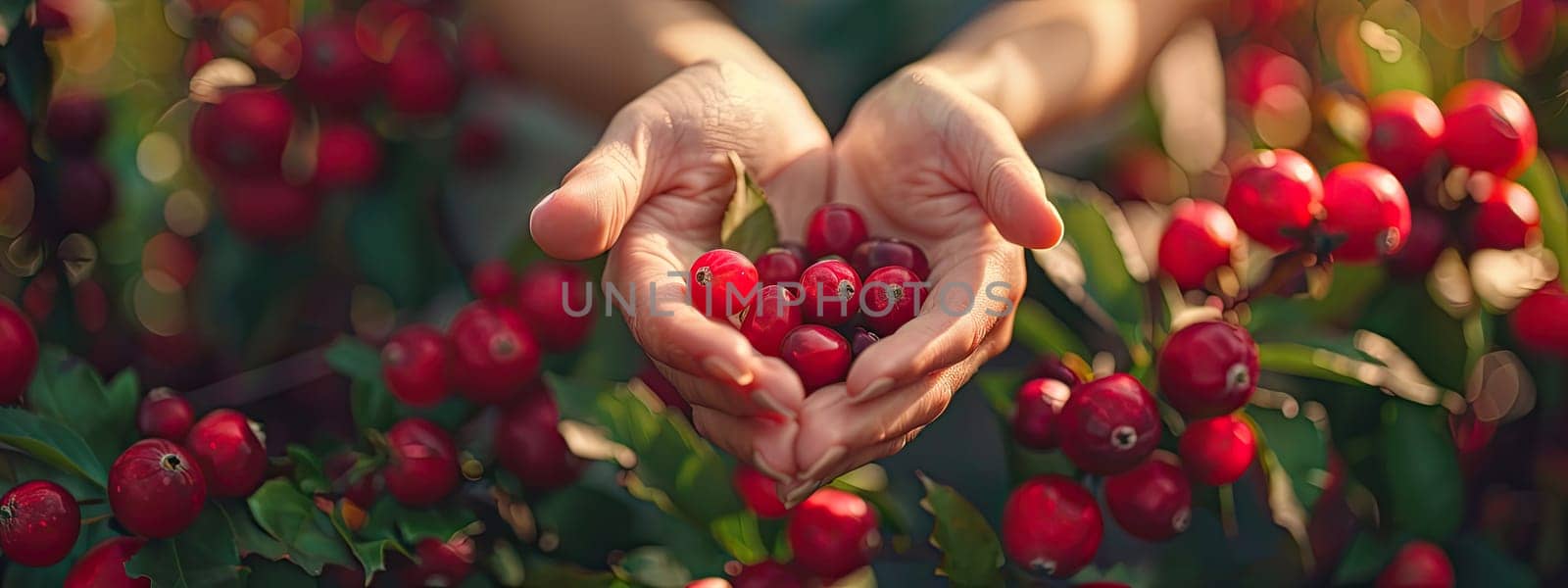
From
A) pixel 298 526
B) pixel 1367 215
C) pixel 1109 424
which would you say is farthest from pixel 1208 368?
pixel 298 526

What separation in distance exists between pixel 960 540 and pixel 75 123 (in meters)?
0.76

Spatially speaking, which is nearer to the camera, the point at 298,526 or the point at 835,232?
the point at 298,526

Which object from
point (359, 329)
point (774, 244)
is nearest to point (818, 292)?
point (774, 244)

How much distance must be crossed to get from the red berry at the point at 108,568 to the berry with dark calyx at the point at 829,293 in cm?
46

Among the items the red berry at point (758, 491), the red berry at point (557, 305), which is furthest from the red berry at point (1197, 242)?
the red berry at point (557, 305)

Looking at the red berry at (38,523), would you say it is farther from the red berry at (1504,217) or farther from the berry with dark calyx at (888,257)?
the red berry at (1504,217)

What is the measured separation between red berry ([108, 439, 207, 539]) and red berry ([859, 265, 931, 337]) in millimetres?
455

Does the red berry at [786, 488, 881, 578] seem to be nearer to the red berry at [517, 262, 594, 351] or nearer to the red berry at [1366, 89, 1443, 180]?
the red berry at [517, 262, 594, 351]

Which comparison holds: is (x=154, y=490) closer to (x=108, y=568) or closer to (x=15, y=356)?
(x=108, y=568)

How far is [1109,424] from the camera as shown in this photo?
0.81 m

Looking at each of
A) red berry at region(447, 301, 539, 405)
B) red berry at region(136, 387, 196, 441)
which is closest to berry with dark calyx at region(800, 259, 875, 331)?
red berry at region(447, 301, 539, 405)

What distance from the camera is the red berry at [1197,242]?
90 centimetres

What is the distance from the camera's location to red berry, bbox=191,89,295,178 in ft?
3.40

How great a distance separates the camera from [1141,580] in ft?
2.90
